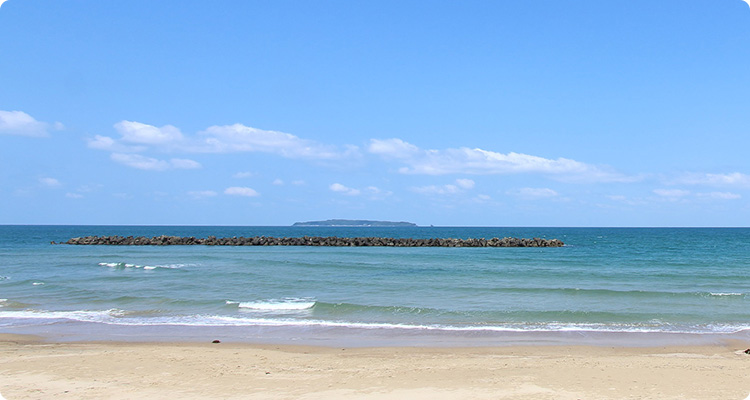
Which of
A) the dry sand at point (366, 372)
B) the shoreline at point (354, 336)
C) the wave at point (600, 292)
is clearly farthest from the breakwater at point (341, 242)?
the dry sand at point (366, 372)

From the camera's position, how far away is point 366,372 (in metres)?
9.02

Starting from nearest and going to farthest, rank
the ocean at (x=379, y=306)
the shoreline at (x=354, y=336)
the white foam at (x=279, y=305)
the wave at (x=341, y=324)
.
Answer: the shoreline at (x=354, y=336)
the ocean at (x=379, y=306)
the wave at (x=341, y=324)
the white foam at (x=279, y=305)

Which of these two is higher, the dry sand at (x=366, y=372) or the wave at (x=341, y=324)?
the dry sand at (x=366, y=372)

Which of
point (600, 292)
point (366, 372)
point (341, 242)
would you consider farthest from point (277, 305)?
point (341, 242)

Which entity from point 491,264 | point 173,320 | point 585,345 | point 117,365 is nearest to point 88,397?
point 117,365

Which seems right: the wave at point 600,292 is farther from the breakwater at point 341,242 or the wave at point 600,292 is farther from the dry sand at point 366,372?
the breakwater at point 341,242

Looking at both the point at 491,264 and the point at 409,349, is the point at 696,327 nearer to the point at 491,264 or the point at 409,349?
the point at 409,349

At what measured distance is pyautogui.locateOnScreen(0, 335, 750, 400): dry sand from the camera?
775 centimetres

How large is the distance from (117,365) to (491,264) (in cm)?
2588

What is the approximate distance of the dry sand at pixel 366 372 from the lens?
25.4 feet

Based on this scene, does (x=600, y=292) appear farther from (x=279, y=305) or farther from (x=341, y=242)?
(x=341, y=242)

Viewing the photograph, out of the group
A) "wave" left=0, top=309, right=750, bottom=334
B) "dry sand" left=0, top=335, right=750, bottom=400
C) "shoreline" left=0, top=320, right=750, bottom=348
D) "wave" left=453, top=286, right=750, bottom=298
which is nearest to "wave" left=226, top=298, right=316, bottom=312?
"wave" left=0, top=309, right=750, bottom=334

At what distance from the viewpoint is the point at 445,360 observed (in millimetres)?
10070

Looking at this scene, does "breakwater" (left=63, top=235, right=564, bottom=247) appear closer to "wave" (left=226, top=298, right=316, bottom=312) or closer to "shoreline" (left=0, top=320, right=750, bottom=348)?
"wave" (left=226, top=298, right=316, bottom=312)
